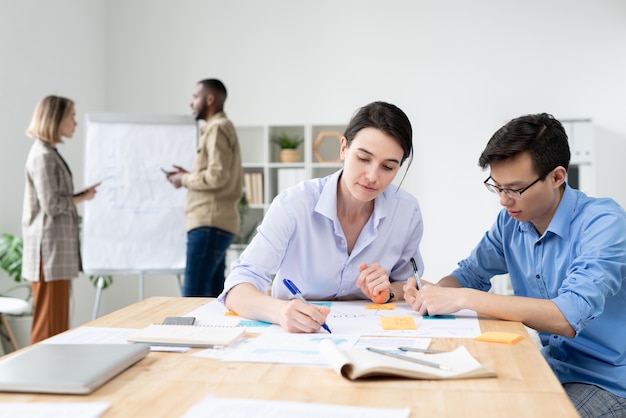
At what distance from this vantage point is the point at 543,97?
16.6 feet

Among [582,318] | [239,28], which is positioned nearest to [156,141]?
[239,28]

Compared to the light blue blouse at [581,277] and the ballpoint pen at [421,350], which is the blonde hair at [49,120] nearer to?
the light blue blouse at [581,277]

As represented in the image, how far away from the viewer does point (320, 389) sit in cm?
100

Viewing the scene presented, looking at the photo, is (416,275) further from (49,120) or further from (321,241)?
(49,120)

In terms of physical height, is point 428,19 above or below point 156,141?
above

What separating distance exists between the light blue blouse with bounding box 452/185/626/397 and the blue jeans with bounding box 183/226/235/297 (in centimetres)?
193

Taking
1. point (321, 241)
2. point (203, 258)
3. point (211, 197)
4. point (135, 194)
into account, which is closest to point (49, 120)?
point (135, 194)

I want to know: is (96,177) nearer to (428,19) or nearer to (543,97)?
(428,19)

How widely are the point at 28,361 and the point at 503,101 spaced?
461 cm

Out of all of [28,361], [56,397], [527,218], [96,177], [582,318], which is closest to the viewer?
[56,397]

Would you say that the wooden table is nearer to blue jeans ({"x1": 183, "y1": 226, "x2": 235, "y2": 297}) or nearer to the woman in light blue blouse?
the woman in light blue blouse

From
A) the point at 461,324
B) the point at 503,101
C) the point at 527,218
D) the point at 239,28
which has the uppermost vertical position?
the point at 239,28

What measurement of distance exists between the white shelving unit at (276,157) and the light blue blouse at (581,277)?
3366 mm

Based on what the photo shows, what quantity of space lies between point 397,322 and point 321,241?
423 mm
